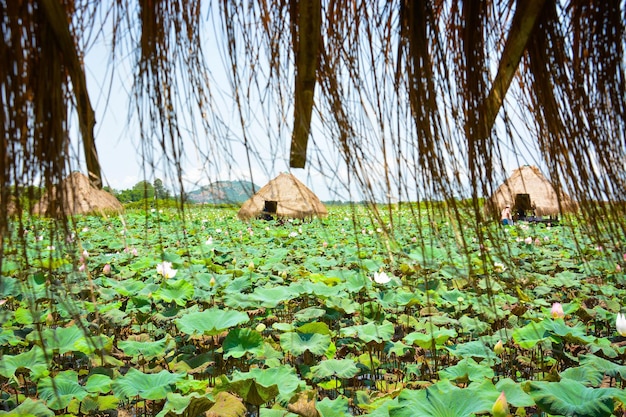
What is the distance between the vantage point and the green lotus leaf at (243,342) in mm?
1561

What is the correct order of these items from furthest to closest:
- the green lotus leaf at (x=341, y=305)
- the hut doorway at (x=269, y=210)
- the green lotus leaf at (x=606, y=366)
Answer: the hut doorway at (x=269, y=210) → the green lotus leaf at (x=341, y=305) → the green lotus leaf at (x=606, y=366)

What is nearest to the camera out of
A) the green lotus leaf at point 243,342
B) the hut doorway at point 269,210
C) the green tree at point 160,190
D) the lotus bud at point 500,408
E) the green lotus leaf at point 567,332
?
the green tree at point 160,190

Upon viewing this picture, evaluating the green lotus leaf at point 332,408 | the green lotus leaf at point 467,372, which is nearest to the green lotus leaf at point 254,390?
the green lotus leaf at point 332,408

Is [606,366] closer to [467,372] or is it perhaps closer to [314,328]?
[467,372]

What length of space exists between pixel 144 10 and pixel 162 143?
0.24 m

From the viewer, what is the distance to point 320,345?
63.1 inches

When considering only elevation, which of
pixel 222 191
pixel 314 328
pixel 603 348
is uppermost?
pixel 222 191

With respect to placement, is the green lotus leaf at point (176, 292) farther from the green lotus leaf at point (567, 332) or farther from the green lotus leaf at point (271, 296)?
the green lotus leaf at point (567, 332)

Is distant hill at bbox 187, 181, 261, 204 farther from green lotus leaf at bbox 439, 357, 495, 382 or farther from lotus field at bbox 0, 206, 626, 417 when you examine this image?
green lotus leaf at bbox 439, 357, 495, 382

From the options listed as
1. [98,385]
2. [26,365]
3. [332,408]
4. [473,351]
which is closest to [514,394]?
[473,351]

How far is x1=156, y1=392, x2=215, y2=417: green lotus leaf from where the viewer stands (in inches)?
45.9

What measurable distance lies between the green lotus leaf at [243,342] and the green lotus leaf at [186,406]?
Result: 0.36 metres

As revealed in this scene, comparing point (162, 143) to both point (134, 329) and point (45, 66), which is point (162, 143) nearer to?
point (45, 66)

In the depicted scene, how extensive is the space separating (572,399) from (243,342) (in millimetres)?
956
